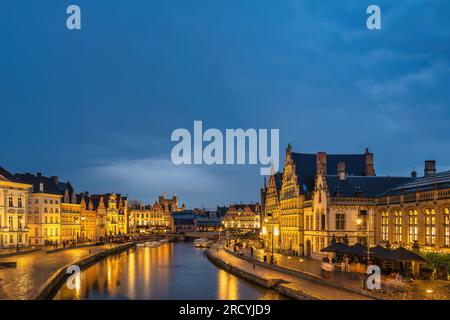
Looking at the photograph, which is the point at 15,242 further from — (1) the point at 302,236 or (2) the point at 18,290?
(2) the point at 18,290

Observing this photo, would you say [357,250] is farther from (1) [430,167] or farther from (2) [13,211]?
(2) [13,211]

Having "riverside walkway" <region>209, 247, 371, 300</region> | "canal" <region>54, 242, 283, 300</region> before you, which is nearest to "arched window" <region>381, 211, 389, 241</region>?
"riverside walkway" <region>209, 247, 371, 300</region>

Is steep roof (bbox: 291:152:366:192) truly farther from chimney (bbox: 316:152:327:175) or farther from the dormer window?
the dormer window

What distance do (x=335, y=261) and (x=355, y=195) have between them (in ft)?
27.5

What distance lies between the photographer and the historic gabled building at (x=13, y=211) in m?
83.6

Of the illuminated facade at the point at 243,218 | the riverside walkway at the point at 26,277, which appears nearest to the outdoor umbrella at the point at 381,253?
the riverside walkway at the point at 26,277

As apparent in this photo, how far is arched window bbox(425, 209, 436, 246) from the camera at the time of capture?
135ft

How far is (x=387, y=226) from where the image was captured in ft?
164

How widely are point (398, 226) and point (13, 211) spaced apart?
61.9m

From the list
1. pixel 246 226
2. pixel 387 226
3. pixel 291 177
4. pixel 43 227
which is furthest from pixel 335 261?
pixel 246 226

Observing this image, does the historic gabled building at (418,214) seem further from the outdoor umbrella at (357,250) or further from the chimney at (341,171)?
the chimney at (341,171)

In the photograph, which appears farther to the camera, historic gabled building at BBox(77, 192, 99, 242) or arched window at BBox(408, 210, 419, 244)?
historic gabled building at BBox(77, 192, 99, 242)

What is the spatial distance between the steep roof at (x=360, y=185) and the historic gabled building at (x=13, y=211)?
50097 mm

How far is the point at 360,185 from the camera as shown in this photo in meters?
57.7
